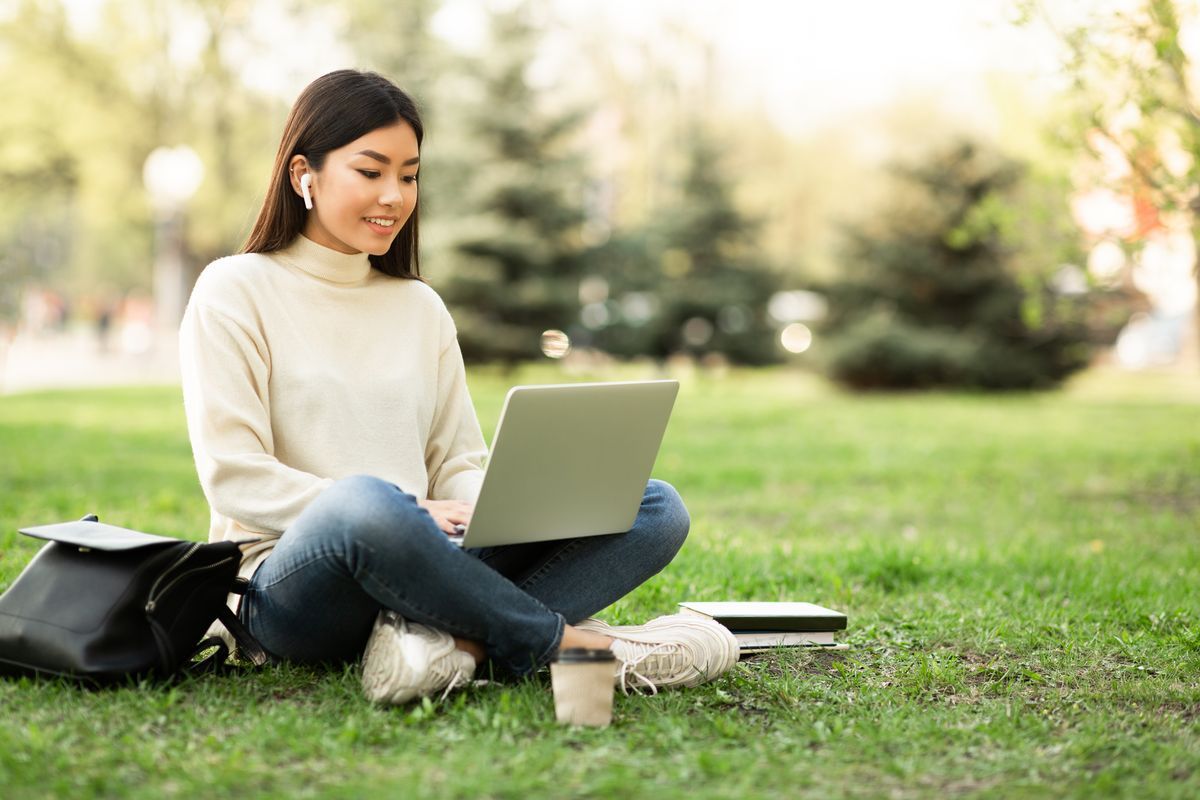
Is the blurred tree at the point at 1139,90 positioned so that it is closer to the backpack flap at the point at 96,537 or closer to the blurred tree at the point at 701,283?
the backpack flap at the point at 96,537

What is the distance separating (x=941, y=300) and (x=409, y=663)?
1440 centimetres

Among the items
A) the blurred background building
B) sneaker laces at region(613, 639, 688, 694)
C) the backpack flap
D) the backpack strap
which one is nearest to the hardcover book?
sneaker laces at region(613, 639, 688, 694)

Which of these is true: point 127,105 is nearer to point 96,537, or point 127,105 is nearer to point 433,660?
point 96,537

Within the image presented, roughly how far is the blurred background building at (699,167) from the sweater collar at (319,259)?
225 mm

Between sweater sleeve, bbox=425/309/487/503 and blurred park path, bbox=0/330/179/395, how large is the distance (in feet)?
39.7

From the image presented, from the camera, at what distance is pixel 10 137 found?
2562cm

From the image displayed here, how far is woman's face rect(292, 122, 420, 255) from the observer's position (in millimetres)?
3219

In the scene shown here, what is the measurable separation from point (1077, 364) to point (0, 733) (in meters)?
15.4

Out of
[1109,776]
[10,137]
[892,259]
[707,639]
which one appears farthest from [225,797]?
[10,137]

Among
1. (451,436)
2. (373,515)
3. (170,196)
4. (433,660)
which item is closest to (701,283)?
(170,196)

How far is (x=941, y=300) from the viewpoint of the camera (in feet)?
53.5

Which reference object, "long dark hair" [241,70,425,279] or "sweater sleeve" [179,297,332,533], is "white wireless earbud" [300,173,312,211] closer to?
"long dark hair" [241,70,425,279]

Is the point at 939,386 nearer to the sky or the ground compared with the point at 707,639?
nearer to the ground

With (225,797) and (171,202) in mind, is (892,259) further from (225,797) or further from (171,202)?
(225,797)
